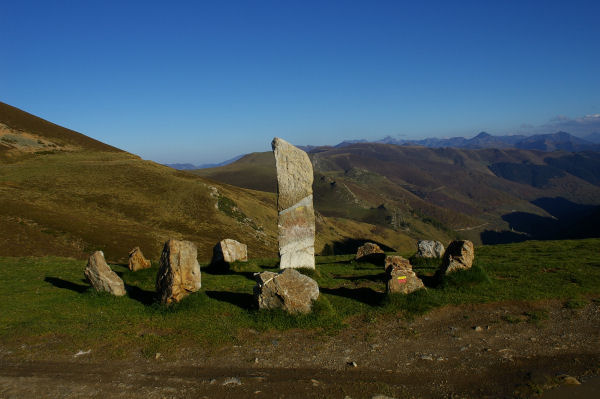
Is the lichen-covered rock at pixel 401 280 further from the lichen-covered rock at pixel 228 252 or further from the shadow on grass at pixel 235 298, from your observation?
the lichen-covered rock at pixel 228 252

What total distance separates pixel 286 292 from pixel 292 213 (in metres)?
6.79

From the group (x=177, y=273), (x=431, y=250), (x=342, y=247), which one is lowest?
(x=342, y=247)

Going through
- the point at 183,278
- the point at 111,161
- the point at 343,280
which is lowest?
the point at 343,280

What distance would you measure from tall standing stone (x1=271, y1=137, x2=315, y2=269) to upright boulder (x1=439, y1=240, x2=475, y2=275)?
715cm

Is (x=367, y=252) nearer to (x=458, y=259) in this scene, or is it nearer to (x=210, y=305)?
(x=458, y=259)

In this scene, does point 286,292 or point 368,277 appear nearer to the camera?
point 286,292

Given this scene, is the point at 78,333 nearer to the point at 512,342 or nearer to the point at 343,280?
the point at 343,280

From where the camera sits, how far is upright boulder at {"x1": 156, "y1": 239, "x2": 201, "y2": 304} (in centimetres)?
1519

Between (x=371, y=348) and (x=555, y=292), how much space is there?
949cm

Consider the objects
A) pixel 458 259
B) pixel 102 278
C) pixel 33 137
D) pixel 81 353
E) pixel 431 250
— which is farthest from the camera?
pixel 33 137

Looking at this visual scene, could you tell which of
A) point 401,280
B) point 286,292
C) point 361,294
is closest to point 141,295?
point 286,292

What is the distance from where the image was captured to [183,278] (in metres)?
15.5

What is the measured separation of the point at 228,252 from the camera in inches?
907

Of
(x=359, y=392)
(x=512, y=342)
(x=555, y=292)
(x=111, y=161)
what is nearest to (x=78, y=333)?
(x=359, y=392)
